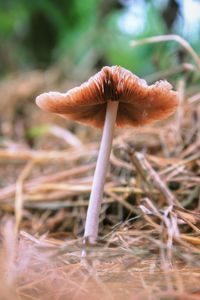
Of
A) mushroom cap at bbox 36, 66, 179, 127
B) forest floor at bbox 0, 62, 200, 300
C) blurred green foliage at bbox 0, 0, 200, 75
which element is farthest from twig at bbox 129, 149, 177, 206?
blurred green foliage at bbox 0, 0, 200, 75

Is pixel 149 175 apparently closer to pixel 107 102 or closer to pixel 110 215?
pixel 110 215

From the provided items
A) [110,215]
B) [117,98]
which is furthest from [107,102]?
[110,215]

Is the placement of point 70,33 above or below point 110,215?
above

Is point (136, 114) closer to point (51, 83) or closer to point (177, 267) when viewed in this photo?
point (177, 267)

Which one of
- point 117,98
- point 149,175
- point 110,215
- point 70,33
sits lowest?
point 110,215

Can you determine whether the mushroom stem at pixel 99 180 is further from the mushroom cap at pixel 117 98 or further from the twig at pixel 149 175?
the twig at pixel 149 175

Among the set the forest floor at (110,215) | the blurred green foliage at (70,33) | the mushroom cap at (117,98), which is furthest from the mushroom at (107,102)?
the blurred green foliage at (70,33)

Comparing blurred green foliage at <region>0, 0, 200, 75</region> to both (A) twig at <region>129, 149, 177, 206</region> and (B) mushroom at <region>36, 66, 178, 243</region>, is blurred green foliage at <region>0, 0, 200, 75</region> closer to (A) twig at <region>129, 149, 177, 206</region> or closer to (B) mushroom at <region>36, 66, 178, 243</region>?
(A) twig at <region>129, 149, 177, 206</region>

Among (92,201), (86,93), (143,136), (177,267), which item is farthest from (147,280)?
(143,136)

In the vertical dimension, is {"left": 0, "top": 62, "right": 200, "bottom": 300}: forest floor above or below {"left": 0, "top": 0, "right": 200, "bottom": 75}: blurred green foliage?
below
